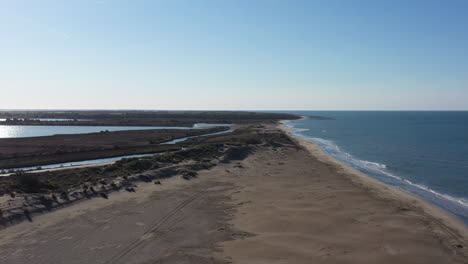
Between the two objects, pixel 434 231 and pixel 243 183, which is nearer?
pixel 434 231

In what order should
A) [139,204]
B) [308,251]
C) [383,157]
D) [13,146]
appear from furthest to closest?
A: [13,146]
[383,157]
[139,204]
[308,251]

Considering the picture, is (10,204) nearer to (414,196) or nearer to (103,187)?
(103,187)

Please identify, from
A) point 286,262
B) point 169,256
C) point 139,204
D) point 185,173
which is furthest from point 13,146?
point 286,262

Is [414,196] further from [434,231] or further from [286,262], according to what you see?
[286,262]

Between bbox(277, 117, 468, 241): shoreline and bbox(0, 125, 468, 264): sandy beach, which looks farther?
bbox(277, 117, 468, 241): shoreline

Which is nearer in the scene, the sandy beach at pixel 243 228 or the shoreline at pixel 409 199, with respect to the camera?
the sandy beach at pixel 243 228

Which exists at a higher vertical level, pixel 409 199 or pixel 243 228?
pixel 409 199

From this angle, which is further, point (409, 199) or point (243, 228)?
point (409, 199)

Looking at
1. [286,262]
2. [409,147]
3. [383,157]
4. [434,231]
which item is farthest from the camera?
[409,147]
